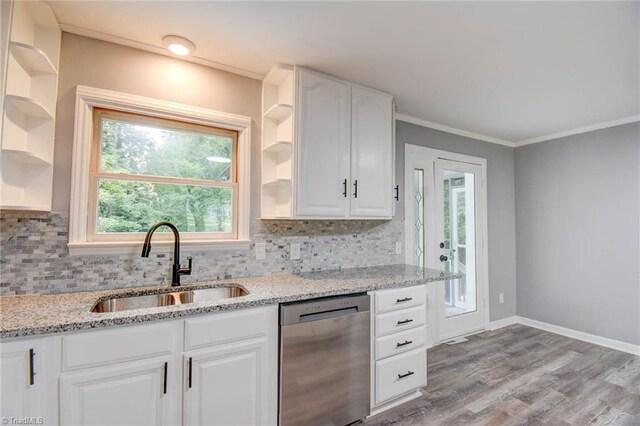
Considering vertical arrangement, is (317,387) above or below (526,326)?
above

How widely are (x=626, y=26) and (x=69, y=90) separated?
320cm

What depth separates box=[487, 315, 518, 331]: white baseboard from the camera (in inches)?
144

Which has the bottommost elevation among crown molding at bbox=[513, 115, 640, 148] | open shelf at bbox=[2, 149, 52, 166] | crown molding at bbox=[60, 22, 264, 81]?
open shelf at bbox=[2, 149, 52, 166]

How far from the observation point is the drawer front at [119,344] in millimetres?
1253

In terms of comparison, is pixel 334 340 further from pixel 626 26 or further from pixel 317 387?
pixel 626 26

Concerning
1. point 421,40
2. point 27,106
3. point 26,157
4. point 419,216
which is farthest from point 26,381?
point 419,216

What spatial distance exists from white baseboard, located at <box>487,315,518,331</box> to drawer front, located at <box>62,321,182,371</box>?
12.0 ft

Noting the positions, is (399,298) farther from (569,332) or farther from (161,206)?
(569,332)

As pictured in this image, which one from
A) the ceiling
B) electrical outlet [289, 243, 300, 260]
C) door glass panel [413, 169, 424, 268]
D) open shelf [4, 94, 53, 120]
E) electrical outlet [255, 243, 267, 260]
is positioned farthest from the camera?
door glass panel [413, 169, 424, 268]

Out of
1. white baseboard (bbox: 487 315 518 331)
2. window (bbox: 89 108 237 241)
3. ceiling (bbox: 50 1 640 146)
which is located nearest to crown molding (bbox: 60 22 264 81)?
ceiling (bbox: 50 1 640 146)

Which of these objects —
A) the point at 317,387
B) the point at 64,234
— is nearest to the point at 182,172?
the point at 64,234

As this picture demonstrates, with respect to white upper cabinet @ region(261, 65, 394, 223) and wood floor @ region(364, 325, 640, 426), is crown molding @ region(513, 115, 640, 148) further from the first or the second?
white upper cabinet @ region(261, 65, 394, 223)

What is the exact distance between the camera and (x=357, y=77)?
2256 mm

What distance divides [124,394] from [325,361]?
102cm
